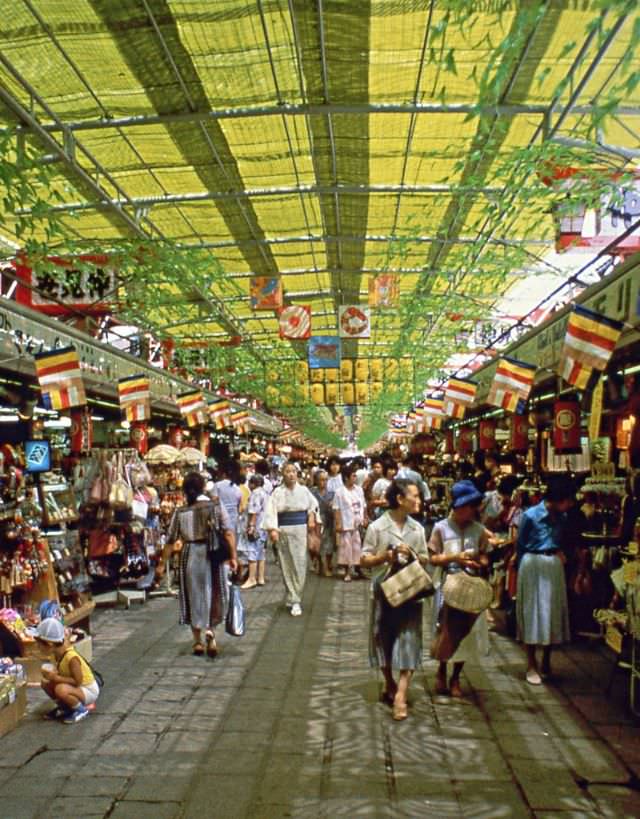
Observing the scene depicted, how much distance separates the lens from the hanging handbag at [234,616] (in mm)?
8062

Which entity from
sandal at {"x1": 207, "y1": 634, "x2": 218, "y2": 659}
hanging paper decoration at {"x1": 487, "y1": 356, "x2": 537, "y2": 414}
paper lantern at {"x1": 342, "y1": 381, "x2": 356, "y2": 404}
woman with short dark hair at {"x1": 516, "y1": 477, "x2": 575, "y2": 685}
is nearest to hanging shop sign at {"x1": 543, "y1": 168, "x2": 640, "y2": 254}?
hanging paper decoration at {"x1": 487, "y1": 356, "x2": 537, "y2": 414}

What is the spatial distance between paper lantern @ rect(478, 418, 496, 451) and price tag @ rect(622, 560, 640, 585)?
10.2m

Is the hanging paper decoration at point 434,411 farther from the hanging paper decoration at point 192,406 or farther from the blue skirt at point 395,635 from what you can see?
the blue skirt at point 395,635

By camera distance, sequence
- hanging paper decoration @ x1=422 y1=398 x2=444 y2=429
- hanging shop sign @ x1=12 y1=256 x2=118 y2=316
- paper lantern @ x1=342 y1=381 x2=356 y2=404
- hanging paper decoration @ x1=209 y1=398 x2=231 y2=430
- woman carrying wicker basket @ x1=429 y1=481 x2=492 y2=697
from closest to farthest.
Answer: woman carrying wicker basket @ x1=429 y1=481 x2=492 y2=697 → hanging shop sign @ x1=12 y1=256 x2=118 y2=316 → hanging paper decoration @ x1=422 y1=398 x2=444 y2=429 → hanging paper decoration @ x1=209 y1=398 x2=231 y2=430 → paper lantern @ x1=342 y1=381 x2=356 y2=404

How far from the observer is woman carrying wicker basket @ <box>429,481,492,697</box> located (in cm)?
642

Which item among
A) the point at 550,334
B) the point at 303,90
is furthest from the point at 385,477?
the point at 303,90

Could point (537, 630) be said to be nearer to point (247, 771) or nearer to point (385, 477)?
point (247, 771)

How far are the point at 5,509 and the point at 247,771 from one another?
3912 mm

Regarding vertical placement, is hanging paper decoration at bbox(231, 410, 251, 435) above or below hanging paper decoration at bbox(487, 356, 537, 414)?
above

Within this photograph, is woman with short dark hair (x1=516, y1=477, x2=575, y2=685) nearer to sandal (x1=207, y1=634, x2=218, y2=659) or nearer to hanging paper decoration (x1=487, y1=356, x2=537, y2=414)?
sandal (x1=207, y1=634, x2=218, y2=659)

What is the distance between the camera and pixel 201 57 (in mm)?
10242

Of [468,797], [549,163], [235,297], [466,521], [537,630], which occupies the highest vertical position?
[235,297]

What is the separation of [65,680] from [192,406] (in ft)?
33.5

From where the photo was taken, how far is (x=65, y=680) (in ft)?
20.0
